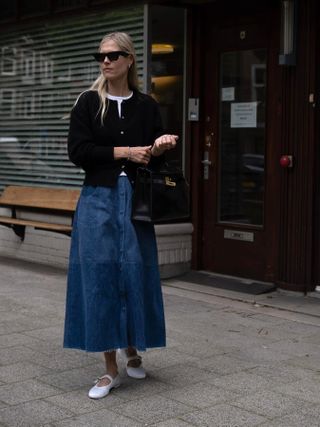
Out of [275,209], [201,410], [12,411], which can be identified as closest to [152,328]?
[201,410]

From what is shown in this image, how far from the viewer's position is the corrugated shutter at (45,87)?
340 inches

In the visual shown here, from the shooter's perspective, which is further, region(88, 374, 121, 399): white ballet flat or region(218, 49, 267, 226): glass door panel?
region(218, 49, 267, 226): glass door panel

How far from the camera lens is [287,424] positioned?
3918mm

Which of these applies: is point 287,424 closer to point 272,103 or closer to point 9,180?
point 272,103

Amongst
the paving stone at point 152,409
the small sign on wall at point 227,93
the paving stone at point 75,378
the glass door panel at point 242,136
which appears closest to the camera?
the paving stone at point 152,409

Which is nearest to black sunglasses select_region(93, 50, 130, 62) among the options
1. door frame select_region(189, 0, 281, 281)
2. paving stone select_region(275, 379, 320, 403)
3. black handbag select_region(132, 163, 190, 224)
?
black handbag select_region(132, 163, 190, 224)

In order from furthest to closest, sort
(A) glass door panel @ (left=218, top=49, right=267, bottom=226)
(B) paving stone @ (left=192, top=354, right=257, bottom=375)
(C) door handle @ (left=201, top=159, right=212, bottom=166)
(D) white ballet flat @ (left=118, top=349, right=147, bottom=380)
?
1. (C) door handle @ (left=201, top=159, right=212, bottom=166)
2. (A) glass door panel @ (left=218, top=49, right=267, bottom=226)
3. (B) paving stone @ (left=192, top=354, right=257, bottom=375)
4. (D) white ballet flat @ (left=118, top=349, right=147, bottom=380)

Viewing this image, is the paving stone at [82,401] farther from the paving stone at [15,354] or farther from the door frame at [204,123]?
the door frame at [204,123]

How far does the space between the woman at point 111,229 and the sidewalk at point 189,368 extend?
0.90 ft

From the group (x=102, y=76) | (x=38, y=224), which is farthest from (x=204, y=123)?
(x=102, y=76)

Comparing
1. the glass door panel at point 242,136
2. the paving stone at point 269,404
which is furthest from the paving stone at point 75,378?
the glass door panel at point 242,136

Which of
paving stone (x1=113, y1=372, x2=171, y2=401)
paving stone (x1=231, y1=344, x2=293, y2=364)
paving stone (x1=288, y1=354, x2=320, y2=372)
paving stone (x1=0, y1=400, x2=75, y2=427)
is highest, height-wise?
paving stone (x1=0, y1=400, x2=75, y2=427)

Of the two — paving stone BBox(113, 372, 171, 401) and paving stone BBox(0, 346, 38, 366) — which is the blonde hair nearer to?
paving stone BBox(113, 372, 171, 401)

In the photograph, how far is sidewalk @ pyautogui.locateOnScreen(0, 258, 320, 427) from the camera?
13.3ft
